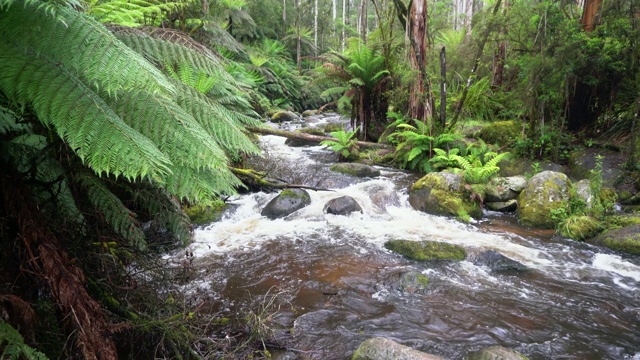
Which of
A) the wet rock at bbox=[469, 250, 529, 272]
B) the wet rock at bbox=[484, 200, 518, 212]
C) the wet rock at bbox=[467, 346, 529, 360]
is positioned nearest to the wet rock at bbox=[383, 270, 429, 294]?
the wet rock at bbox=[469, 250, 529, 272]

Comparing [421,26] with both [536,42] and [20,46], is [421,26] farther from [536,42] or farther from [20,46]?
[20,46]

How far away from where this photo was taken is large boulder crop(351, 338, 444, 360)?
→ 2738mm

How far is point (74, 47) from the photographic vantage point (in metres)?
1.04

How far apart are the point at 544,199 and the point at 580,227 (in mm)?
736

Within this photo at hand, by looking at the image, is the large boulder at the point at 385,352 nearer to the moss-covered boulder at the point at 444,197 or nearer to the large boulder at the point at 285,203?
the large boulder at the point at 285,203

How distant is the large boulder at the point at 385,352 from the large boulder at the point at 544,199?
4.10 metres

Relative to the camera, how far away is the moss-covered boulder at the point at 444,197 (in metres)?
6.49

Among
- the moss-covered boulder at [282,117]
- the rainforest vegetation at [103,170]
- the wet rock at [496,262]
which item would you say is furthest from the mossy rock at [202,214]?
the moss-covered boulder at [282,117]

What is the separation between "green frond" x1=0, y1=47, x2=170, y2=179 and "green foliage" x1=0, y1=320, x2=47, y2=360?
1.65ft

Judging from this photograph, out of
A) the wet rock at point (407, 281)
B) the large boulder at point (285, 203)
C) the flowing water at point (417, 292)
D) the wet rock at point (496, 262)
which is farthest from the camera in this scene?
the large boulder at point (285, 203)

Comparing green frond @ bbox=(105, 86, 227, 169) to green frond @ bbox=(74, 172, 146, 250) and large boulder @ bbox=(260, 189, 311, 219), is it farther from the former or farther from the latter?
large boulder @ bbox=(260, 189, 311, 219)

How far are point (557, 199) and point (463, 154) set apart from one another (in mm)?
2606

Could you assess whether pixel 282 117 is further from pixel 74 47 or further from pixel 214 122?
pixel 74 47

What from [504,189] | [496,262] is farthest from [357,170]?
[496,262]
